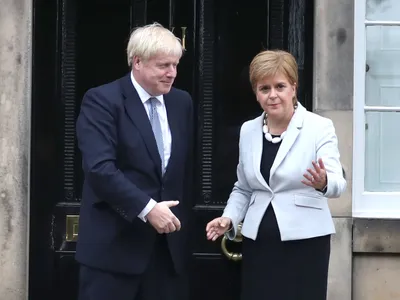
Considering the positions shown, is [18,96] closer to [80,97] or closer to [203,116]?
[80,97]

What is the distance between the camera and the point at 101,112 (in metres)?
4.08

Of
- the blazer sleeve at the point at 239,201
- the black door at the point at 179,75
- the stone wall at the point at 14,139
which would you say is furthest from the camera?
the black door at the point at 179,75

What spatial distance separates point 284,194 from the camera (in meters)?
4.16

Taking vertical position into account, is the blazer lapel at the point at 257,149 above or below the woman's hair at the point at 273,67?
below

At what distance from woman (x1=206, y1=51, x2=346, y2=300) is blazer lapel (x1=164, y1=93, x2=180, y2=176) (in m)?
0.32

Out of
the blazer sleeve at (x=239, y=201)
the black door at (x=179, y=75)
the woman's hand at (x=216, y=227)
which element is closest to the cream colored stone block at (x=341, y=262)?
the black door at (x=179, y=75)

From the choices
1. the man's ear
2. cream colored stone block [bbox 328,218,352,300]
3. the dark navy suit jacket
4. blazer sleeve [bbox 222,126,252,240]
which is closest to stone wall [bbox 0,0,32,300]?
the dark navy suit jacket

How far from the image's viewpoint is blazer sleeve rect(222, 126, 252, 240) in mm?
4336

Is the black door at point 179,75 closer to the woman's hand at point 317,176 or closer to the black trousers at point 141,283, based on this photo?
the black trousers at point 141,283

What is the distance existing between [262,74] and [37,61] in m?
1.74

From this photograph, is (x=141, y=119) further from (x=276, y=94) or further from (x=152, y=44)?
(x=276, y=94)

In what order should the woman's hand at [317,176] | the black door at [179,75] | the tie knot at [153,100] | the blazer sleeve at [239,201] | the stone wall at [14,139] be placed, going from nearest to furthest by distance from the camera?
the woman's hand at [317,176], the tie knot at [153,100], the blazer sleeve at [239,201], the stone wall at [14,139], the black door at [179,75]

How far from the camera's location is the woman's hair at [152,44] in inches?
159

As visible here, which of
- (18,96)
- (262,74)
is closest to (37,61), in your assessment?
(18,96)
